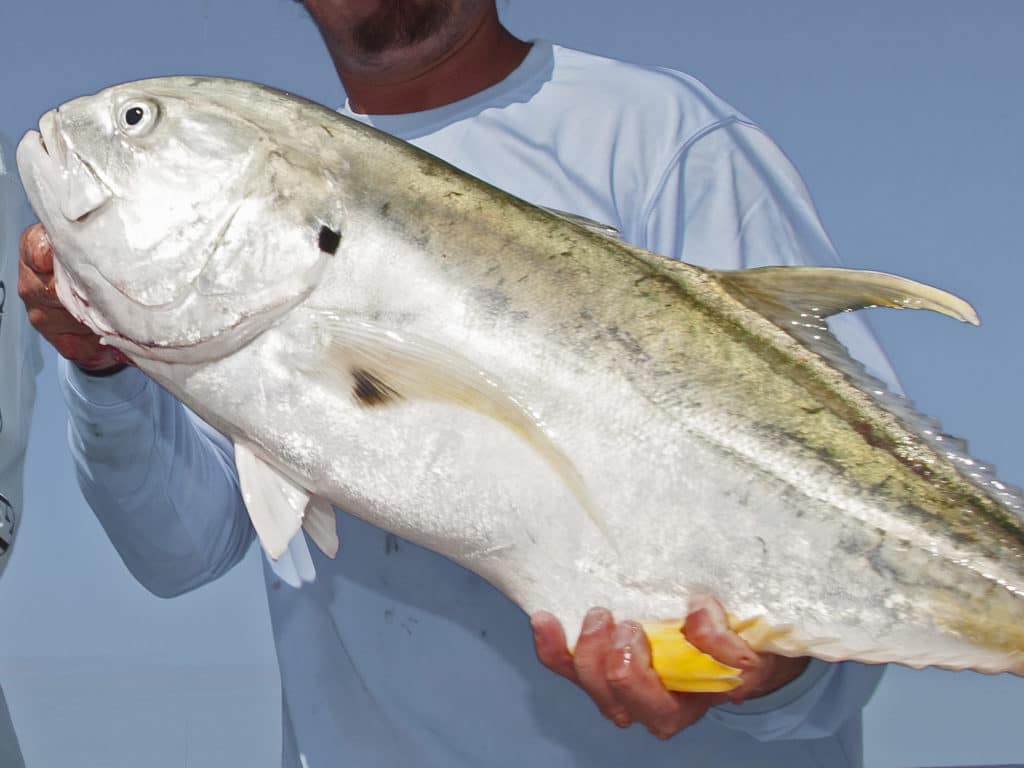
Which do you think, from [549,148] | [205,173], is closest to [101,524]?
[205,173]

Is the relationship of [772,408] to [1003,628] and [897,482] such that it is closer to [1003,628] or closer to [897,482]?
[897,482]

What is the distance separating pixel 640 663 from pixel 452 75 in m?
1.57

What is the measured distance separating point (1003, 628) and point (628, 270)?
2.76ft

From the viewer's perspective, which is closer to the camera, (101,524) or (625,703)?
(625,703)

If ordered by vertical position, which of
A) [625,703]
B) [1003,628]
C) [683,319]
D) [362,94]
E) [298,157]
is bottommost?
[625,703]

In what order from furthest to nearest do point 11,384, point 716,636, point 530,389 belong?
point 11,384 < point 530,389 < point 716,636

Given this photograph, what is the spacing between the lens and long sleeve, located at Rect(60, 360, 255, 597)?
2.56 metres

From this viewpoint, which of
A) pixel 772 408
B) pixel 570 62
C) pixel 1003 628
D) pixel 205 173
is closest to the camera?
pixel 1003 628

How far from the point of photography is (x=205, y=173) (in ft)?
6.95

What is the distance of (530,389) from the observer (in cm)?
197

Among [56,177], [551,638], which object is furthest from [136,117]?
[551,638]

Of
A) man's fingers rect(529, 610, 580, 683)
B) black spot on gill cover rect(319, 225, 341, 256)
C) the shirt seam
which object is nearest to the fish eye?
black spot on gill cover rect(319, 225, 341, 256)

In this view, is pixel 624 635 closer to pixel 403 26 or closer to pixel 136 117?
pixel 136 117

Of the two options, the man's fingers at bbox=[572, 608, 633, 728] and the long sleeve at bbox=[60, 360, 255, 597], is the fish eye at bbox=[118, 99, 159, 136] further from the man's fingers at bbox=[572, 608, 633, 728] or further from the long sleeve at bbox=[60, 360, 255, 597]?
the man's fingers at bbox=[572, 608, 633, 728]
